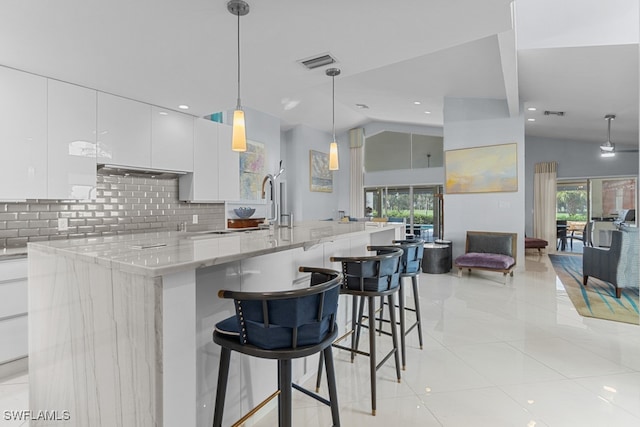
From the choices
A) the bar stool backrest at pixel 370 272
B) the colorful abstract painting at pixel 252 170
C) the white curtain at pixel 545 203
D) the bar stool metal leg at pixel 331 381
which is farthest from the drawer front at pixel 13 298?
the white curtain at pixel 545 203

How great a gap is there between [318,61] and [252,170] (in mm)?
4239

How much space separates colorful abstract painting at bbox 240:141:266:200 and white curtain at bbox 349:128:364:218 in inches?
139

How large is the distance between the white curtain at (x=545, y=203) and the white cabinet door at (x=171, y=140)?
334 inches

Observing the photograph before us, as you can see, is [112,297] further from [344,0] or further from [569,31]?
[569,31]

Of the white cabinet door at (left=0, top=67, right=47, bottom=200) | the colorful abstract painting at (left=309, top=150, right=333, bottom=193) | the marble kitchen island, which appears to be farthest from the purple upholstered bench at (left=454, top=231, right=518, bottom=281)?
the white cabinet door at (left=0, top=67, right=47, bottom=200)

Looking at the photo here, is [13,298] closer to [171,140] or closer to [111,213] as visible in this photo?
[111,213]

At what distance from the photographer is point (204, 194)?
171 inches

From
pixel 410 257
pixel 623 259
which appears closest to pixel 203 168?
pixel 410 257

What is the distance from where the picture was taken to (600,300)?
13.7 feet

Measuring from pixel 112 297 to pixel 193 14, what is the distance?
68.1 inches

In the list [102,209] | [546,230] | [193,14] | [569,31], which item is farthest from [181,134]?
[546,230]

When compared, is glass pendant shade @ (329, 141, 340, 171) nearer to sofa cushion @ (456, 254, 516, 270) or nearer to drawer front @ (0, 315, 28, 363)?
drawer front @ (0, 315, 28, 363)

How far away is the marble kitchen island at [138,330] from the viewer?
1112 mm

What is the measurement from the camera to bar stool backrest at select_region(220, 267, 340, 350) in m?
1.18
